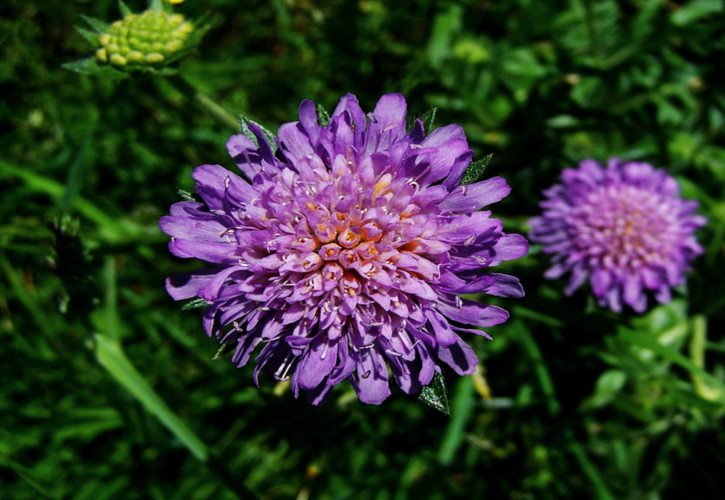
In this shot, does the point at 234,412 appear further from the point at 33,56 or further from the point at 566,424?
the point at 33,56

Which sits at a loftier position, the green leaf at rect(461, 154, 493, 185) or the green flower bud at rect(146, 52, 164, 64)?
the green leaf at rect(461, 154, 493, 185)

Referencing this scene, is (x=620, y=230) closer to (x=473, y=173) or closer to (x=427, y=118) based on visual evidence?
(x=473, y=173)

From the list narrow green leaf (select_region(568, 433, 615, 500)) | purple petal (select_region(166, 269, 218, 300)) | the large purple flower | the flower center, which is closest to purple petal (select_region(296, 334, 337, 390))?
the large purple flower

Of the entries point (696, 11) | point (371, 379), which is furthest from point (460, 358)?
point (696, 11)

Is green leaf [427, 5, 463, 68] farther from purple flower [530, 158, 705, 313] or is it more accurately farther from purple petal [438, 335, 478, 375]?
purple petal [438, 335, 478, 375]

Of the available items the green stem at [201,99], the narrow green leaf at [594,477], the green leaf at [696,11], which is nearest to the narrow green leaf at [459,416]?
the narrow green leaf at [594,477]

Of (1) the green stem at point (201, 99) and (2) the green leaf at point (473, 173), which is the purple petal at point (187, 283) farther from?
(1) the green stem at point (201, 99)
